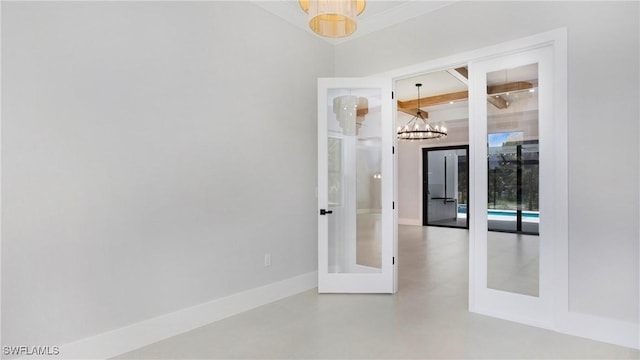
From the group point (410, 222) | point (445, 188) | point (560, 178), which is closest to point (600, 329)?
point (560, 178)

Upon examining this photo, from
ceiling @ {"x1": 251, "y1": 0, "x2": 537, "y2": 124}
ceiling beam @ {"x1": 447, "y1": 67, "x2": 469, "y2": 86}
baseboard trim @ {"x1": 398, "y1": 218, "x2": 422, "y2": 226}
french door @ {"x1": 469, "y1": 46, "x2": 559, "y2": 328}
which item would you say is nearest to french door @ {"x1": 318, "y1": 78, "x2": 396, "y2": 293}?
ceiling @ {"x1": 251, "y1": 0, "x2": 537, "y2": 124}

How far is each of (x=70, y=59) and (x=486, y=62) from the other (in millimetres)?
3385

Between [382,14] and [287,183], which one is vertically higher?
[382,14]

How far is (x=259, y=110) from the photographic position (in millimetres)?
3498

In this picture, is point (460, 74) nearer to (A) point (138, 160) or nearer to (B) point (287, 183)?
(B) point (287, 183)

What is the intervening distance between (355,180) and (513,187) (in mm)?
1622

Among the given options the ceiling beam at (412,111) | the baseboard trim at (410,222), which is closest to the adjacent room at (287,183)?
the ceiling beam at (412,111)

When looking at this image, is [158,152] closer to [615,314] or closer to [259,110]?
[259,110]

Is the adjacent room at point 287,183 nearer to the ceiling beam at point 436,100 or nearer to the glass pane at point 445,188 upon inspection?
the ceiling beam at point 436,100

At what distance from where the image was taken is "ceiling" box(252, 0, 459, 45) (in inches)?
138

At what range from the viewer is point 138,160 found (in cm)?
259

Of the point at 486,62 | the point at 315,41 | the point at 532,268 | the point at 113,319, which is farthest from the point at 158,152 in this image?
the point at 532,268

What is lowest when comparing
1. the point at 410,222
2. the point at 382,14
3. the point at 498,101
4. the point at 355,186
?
the point at 410,222

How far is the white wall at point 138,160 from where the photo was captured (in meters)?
2.10
